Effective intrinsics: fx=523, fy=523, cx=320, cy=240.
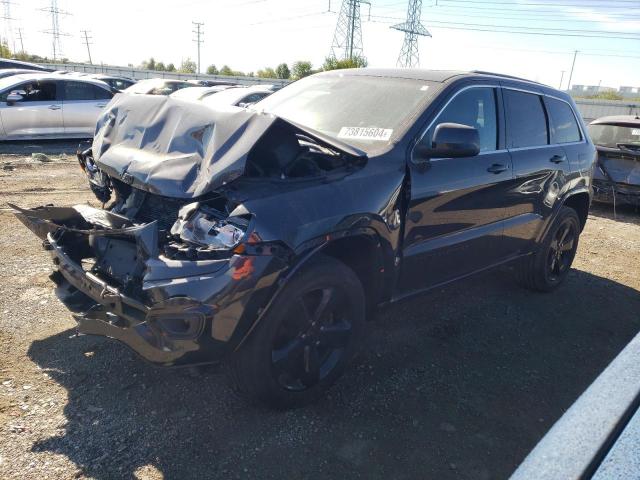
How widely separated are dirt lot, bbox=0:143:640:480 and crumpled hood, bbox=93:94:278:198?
1.00 m

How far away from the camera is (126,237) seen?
2830 mm

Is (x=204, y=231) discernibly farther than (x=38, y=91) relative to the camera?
No

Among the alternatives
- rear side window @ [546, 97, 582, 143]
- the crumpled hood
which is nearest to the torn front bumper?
the crumpled hood

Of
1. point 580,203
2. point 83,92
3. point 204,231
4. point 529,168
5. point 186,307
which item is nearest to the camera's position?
point 186,307

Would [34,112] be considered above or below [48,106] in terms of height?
below

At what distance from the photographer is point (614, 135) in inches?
348

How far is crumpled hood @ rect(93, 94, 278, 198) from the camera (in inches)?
104

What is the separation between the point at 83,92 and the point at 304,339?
11.3 metres

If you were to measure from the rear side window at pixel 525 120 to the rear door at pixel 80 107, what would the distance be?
1001 cm

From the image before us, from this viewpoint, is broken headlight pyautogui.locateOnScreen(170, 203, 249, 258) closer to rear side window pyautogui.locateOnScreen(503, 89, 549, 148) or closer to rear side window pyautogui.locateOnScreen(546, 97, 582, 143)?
rear side window pyautogui.locateOnScreen(503, 89, 549, 148)

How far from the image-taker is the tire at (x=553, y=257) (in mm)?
4977

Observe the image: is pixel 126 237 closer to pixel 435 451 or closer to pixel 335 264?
pixel 335 264

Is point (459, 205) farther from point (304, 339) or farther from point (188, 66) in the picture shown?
point (188, 66)

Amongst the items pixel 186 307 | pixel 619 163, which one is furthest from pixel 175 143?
pixel 619 163
